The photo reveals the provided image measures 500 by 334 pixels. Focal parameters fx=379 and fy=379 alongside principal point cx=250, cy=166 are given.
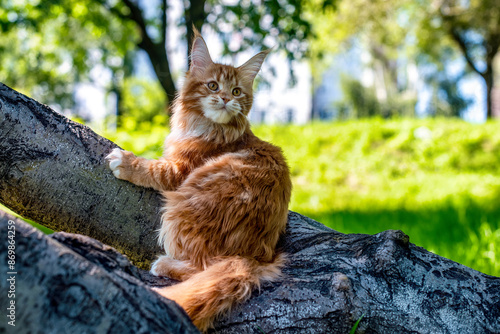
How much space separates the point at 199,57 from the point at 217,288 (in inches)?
67.9

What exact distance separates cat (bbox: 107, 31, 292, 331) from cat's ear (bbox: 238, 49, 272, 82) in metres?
0.34

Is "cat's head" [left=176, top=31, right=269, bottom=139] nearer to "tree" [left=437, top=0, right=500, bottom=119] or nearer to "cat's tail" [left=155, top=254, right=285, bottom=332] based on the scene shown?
"cat's tail" [left=155, top=254, right=285, bottom=332]

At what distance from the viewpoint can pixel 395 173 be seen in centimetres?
876

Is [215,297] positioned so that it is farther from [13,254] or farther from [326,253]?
[13,254]

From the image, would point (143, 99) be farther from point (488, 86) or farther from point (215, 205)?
point (215, 205)

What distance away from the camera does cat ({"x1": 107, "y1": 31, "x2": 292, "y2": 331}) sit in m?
1.63

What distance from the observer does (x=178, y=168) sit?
92.5 inches

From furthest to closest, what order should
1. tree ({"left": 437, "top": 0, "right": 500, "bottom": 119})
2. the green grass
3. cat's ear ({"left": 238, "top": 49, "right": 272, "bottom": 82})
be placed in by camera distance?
tree ({"left": 437, "top": 0, "right": 500, "bottom": 119})
the green grass
cat's ear ({"left": 238, "top": 49, "right": 272, "bottom": 82})

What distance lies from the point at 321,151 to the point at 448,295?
815 centimetres

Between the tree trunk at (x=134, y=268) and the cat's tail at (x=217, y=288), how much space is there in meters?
0.05

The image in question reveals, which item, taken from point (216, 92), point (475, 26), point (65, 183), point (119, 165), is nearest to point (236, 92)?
point (216, 92)

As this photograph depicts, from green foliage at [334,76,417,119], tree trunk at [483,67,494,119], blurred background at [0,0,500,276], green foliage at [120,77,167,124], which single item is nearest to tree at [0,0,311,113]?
blurred background at [0,0,500,276]

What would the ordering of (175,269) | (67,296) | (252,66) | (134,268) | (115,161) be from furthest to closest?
(252,66)
(115,161)
(175,269)
(134,268)
(67,296)

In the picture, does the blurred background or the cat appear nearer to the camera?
the cat
